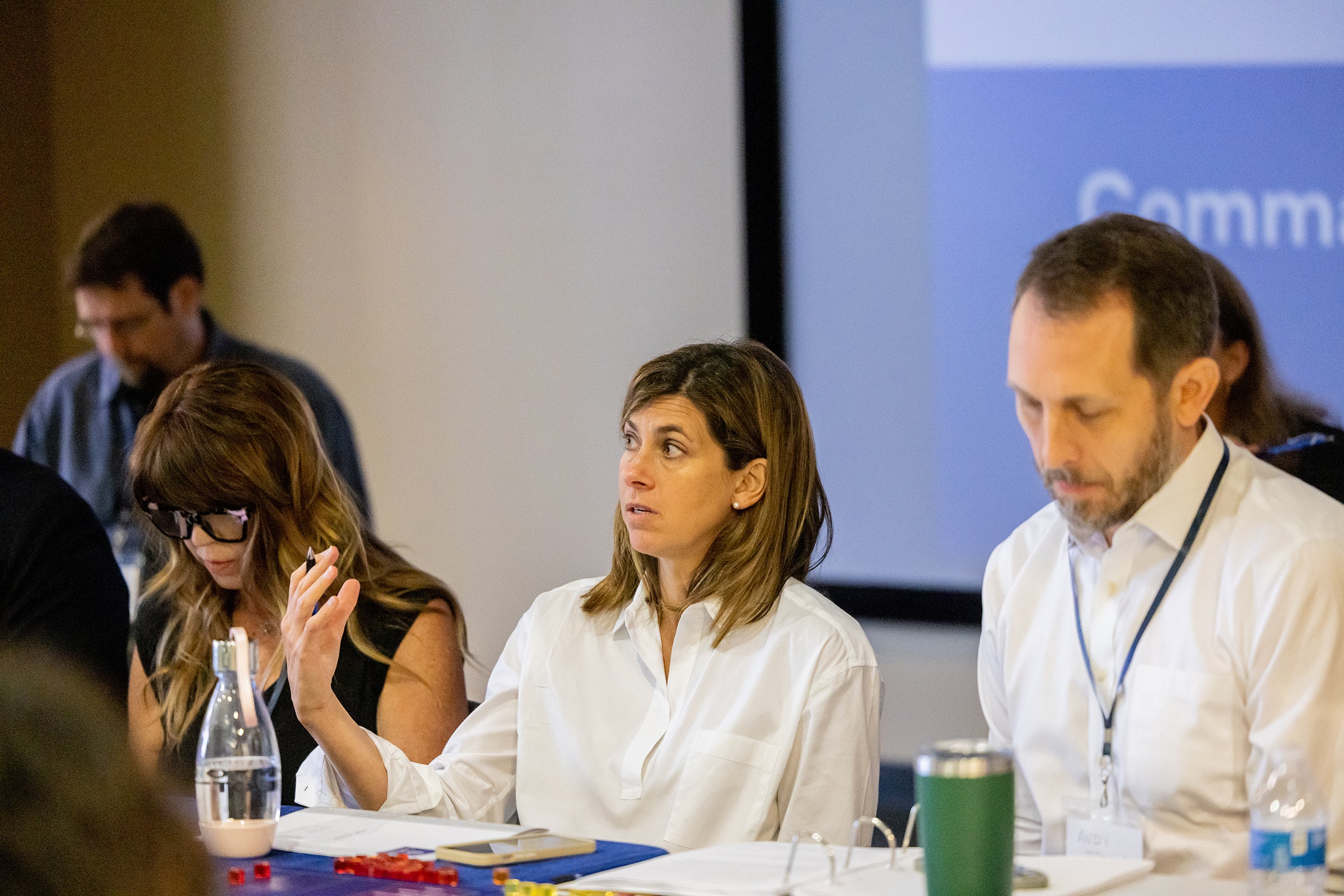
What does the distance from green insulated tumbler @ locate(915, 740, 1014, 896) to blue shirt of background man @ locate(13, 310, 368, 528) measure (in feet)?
11.2

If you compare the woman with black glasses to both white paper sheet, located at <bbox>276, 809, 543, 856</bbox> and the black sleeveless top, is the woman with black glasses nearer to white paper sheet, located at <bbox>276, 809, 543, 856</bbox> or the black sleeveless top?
the black sleeveless top

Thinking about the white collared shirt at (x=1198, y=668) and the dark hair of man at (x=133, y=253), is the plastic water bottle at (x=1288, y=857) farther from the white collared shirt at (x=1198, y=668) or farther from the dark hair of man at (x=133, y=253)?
the dark hair of man at (x=133, y=253)

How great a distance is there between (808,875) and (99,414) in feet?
13.6

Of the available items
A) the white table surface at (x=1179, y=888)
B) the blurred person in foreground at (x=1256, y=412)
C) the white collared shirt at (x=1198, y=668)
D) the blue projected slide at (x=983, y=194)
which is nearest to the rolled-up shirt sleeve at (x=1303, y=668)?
the white collared shirt at (x=1198, y=668)

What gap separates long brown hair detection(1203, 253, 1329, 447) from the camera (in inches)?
117

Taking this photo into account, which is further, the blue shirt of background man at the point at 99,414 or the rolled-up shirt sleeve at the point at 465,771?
the blue shirt of background man at the point at 99,414

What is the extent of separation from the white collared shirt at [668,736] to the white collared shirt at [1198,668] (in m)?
0.28

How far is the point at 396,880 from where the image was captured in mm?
1788

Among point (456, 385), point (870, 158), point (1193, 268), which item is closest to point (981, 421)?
point (870, 158)

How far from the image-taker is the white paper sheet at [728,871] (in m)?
1.62

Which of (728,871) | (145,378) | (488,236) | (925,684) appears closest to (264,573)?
(728,871)

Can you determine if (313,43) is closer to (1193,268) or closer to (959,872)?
(1193,268)

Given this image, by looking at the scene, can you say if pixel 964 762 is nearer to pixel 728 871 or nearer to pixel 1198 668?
pixel 728 871

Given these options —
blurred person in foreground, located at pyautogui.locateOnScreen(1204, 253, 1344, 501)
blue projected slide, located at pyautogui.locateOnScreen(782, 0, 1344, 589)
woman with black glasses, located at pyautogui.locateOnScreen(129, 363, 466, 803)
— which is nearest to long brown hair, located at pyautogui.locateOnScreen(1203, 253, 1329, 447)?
blurred person in foreground, located at pyautogui.locateOnScreen(1204, 253, 1344, 501)
